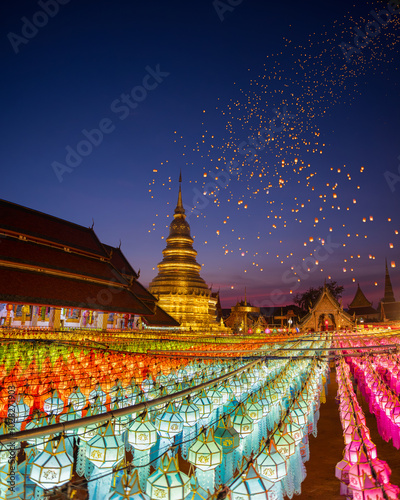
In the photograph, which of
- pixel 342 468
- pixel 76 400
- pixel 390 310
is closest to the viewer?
pixel 342 468

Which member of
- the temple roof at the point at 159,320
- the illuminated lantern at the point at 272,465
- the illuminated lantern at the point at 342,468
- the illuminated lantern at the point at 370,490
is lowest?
the illuminated lantern at the point at 370,490

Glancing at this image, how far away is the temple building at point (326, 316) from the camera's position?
4100cm

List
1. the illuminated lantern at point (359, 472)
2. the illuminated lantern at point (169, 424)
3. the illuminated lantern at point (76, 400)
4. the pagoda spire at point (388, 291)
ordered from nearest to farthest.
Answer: the illuminated lantern at point (359, 472) < the illuminated lantern at point (169, 424) < the illuminated lantern at point (76, 400) < the pagoda spire at point (388, 291)

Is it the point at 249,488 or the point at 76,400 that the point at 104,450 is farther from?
the point at 76,400

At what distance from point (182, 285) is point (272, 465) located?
3940 cm

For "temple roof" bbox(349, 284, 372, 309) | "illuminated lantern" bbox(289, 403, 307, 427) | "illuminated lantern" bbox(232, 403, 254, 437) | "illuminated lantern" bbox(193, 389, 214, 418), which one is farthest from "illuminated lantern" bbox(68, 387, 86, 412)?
"temple roof" bbox(349, 284, 372, 309)

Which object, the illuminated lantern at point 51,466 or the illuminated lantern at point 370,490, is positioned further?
the illuminated lantern at point 370,490

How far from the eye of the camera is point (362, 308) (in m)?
70.2

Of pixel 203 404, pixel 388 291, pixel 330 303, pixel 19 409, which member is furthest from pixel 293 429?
pixel 388 291

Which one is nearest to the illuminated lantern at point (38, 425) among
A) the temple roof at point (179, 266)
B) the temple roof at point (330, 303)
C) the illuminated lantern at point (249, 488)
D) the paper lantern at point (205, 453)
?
the paper lantern at point (205, 453)

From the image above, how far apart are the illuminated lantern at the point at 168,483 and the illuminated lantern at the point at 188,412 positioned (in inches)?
82.4

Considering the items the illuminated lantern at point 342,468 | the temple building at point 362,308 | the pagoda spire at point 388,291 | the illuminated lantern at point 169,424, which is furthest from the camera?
the pagoda spire at point 388,291

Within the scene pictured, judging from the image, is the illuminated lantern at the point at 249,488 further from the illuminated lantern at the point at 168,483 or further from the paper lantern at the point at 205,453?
the paper lantern at the point at 205,453

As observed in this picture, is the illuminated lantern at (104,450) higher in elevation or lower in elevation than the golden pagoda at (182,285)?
lower
